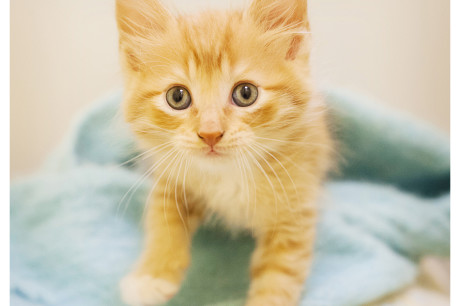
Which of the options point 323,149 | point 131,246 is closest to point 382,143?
point 323,149

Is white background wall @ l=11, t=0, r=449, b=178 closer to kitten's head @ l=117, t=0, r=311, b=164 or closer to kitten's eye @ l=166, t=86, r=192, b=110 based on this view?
kitten's head @ l=117, t=0, r=311, b=164

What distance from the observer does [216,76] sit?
0.88 meters

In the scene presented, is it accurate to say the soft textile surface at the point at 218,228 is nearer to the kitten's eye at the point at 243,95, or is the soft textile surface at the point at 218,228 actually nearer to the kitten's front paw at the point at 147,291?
the kitten's front paw at the point at 147,291

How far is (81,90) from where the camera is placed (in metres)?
1.23

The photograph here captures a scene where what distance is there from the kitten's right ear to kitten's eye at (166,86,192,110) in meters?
0.13

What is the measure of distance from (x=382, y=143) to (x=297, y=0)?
25.0 inches

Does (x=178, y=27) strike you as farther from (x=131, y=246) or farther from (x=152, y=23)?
(x=131, y=246)

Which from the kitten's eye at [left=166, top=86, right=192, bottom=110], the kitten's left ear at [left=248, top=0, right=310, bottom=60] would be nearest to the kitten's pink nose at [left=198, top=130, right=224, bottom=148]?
the kitten's eye at [left=166, top=86, right=192, bottom=110]

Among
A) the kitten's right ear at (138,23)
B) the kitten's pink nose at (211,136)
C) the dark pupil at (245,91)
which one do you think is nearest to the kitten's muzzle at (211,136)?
the kitten's pink nose at (211,136)

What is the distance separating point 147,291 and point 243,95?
1.59 ft

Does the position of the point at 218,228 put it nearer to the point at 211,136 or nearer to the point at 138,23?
the point at 211,136

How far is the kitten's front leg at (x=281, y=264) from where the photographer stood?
0.93 m

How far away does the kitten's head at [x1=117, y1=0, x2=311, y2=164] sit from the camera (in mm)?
866

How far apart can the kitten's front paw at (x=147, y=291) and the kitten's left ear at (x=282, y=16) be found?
0.60 meters
